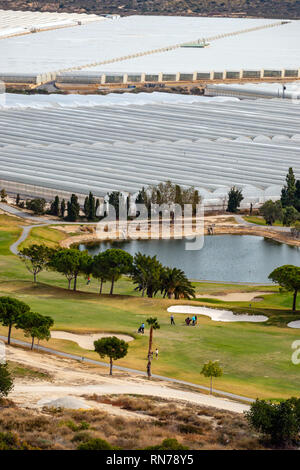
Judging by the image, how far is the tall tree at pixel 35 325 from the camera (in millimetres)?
56125

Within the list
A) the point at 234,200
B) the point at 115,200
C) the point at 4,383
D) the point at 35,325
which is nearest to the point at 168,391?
the point at 35,325

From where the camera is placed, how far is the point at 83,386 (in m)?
49.9

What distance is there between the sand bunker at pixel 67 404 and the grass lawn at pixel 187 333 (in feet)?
35.4

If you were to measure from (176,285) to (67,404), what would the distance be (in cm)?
3608

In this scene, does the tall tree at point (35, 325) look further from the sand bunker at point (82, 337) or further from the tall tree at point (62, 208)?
the tall tree at point (62, 208)

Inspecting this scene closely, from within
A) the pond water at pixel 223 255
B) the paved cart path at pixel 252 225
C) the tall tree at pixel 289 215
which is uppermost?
the tall tree at pixel 289 215

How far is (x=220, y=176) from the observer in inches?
5172

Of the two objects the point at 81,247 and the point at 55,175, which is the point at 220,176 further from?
the point at 81,247

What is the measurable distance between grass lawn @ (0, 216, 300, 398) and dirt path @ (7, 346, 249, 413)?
116 inches

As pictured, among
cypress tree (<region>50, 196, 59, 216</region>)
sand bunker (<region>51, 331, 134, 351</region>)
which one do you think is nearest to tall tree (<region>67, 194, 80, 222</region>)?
cypress tree (<region>50, 196, 59, 216</region>)

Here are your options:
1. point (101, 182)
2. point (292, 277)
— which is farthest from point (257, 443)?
point (101, 182)

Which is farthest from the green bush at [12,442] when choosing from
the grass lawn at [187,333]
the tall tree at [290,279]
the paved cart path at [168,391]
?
the tall tree at [290,279]

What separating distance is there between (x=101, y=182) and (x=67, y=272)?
45.9m

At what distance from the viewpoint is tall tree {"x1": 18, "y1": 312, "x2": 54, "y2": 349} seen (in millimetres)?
56125
